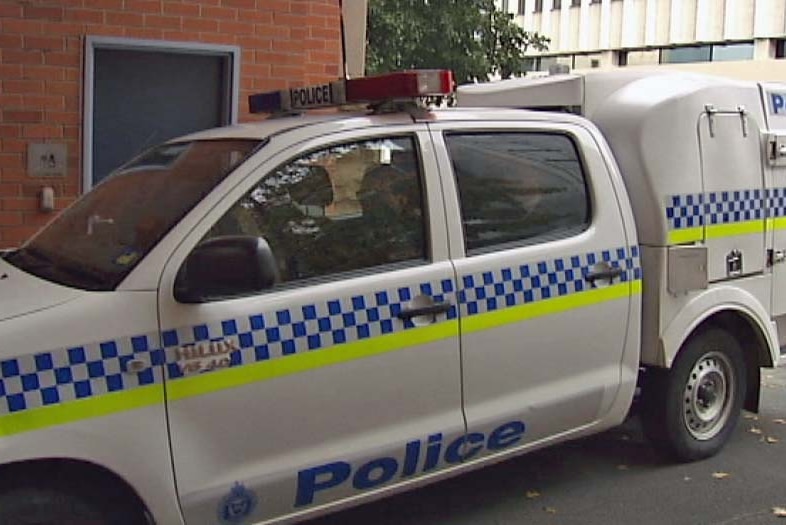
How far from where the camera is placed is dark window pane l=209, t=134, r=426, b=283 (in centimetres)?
366

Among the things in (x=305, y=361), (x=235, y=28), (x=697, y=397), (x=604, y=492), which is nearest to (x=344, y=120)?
(x=305, y=361)

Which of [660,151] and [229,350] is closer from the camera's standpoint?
[229,350]

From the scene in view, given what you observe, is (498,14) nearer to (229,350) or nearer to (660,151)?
(660,151)

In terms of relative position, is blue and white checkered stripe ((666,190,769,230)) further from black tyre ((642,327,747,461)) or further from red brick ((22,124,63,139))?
red brick ((22,124,63,139))

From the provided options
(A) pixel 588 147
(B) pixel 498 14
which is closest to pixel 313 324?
(A) pixel 588 147

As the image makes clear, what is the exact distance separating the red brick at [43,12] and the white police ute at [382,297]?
8.45 ft

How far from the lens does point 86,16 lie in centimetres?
645

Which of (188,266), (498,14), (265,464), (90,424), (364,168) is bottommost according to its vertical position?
(265,464)

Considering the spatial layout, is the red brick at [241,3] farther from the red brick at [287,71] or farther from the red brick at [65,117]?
the red brick at [65,117]

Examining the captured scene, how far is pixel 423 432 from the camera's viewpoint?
157 inches

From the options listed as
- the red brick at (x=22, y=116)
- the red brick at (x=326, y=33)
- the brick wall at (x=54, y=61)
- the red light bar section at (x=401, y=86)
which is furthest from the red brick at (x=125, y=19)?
the red light bar section at (x=401, y=86)

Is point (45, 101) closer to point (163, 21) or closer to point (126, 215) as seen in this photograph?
point (163, 21)

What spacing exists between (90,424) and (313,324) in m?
0.86

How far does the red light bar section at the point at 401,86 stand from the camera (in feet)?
12.9
